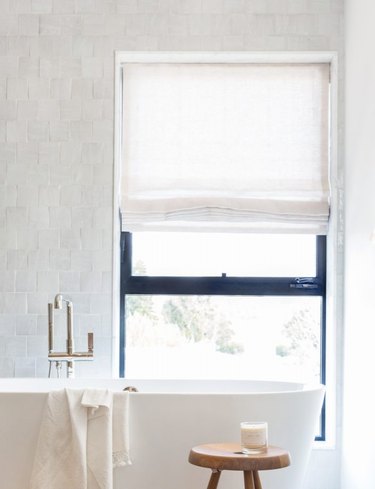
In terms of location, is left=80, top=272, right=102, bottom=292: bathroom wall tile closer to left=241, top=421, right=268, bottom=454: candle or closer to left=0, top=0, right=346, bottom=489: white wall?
left=0, top=0, right=346, bottom=489: white wall

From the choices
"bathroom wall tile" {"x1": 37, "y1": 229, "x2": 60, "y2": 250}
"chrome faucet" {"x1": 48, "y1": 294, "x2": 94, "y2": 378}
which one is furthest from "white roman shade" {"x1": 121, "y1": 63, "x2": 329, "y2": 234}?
"chrome faucet" {"x1": 48, "y1": 294, "x2": 94, "y2": 378}

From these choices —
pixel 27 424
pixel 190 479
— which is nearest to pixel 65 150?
pixel 27 424

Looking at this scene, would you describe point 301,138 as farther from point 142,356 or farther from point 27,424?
point 27,424

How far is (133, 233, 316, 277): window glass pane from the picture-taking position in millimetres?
5254

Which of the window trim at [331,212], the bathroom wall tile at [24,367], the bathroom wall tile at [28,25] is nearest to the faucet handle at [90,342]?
the window trim at [331,212]

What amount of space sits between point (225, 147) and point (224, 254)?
63 cm

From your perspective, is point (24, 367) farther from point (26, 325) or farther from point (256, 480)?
point (256, 480)

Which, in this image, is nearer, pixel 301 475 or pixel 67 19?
pixel 301 475

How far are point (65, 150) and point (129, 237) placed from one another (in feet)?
2.08

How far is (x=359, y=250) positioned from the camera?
4703 millimetres

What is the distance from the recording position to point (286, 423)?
4027 millimetres

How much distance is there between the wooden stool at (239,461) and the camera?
3430mm

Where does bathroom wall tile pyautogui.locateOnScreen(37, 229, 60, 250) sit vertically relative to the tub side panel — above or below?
above

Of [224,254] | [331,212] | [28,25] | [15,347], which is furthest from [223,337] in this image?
[28,25]
